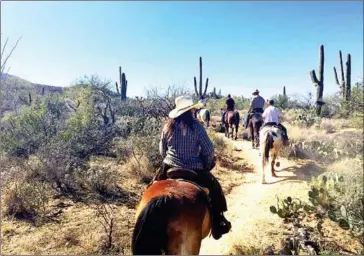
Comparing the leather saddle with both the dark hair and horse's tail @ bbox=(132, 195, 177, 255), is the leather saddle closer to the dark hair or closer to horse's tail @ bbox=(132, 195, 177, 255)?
the dark hair

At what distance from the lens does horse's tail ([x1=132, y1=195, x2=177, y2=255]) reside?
3543mm

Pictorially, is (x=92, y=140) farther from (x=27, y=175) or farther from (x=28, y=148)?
(x=27, y=175)

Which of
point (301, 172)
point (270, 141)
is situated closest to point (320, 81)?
point (301, 172)

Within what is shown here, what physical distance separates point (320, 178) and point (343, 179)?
76cm

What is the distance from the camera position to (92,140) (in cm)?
1044

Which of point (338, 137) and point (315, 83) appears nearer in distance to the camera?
point (338, 137)

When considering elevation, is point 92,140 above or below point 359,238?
above

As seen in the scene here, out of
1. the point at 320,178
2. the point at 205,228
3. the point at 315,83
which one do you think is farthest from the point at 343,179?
the point at 315,83

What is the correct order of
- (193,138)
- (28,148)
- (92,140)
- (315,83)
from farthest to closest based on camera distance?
(315,83) < (92,140) < (28,148) < (193,138)

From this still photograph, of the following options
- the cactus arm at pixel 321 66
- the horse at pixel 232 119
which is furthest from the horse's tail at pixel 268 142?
the cactus arm at pixel 321 66

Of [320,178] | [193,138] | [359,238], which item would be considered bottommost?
[359,238]

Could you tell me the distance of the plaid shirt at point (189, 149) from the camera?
4.70 meters

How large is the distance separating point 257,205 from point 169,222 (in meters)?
4.69

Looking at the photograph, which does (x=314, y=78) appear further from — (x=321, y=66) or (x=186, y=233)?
(x=186, y=233)
